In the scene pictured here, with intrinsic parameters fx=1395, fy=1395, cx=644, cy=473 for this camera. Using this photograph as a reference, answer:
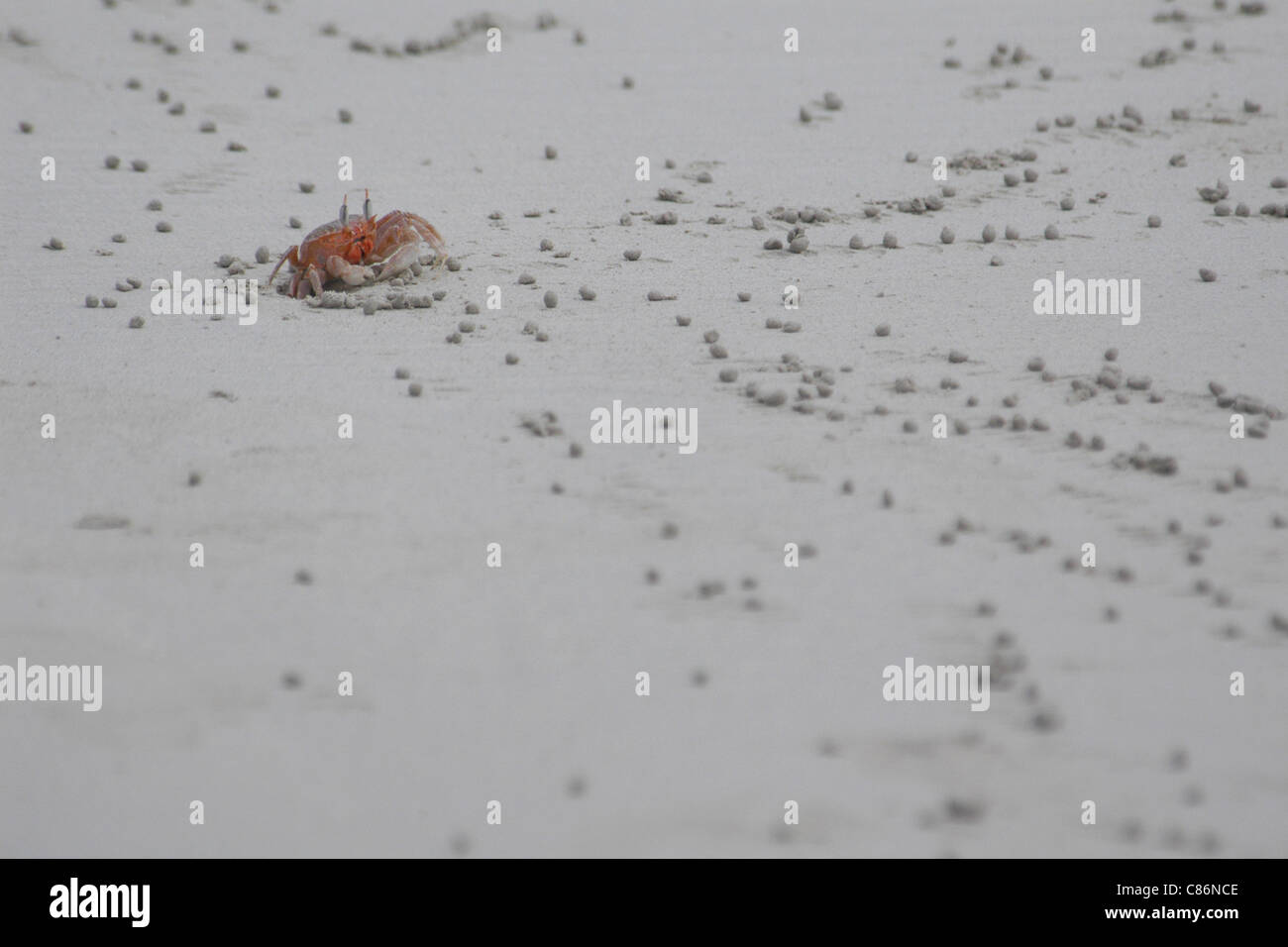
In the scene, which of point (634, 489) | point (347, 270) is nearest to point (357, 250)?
point (347, 270)

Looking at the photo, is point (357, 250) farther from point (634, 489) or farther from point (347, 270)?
point (634, 489)

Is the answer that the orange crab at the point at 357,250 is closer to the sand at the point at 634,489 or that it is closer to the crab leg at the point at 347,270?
the crab leg at the point at 347,270

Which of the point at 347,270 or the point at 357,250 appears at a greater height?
the point at 357,250

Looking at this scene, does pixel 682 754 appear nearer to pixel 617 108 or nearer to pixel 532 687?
pixel 532 687

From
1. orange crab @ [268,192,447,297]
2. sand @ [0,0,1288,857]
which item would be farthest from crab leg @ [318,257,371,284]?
sand @ [0,0,1288,857]

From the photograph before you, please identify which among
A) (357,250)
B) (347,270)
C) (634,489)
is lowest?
(634,489)

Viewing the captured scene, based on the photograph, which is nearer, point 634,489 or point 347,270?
point 634,489

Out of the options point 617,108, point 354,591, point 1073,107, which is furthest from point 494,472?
point 1073,107
